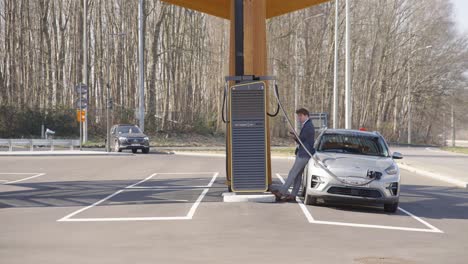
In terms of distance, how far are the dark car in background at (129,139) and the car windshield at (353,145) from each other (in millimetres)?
26663

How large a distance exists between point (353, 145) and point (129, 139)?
2733cm

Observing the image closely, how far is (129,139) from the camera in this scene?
1639 inches

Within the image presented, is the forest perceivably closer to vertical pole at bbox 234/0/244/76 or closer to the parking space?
vertical pole at bbox 234/0/244/76

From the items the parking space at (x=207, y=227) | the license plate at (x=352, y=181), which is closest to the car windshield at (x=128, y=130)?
the parking space at (x=207, y=227)

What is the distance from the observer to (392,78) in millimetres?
70312

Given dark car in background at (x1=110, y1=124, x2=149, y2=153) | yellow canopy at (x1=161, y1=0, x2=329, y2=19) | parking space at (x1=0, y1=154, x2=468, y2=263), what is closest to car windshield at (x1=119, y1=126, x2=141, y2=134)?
dark car in background at (x1=110, y1=124, x2=149, y2=153)

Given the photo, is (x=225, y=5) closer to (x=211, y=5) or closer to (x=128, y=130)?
(x=211, y=5)

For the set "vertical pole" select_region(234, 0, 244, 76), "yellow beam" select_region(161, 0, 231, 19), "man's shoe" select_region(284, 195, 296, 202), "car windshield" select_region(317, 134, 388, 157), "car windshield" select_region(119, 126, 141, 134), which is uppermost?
"yellow beam" select_region(161, 0, 231, 19)

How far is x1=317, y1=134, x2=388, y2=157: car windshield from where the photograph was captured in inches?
608

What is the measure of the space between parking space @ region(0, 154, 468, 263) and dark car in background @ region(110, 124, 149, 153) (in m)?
21.9

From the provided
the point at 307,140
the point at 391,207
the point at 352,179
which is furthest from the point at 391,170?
the point at 307,140

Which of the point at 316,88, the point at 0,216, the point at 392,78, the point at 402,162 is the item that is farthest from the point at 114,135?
the point at 392,78

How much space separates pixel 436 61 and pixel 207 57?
20.0 metres

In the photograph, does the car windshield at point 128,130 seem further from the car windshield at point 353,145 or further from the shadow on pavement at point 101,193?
the car windshield at point 353,145
